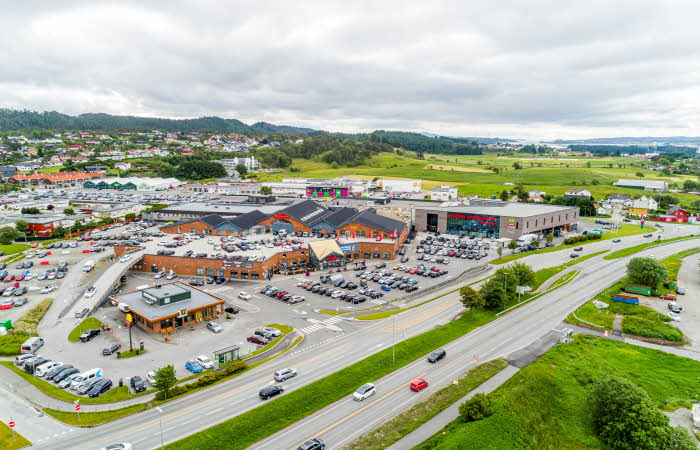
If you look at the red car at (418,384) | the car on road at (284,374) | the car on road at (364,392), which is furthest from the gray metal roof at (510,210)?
the car on road at (284,374)

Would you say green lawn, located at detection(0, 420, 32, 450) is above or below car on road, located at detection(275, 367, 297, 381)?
below

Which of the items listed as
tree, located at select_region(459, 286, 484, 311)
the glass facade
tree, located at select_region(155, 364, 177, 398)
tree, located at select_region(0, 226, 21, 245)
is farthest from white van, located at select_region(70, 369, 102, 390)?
the glass facade

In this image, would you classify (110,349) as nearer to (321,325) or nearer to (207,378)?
(207,378)

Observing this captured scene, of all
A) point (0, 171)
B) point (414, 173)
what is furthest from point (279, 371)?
point (0, 171)

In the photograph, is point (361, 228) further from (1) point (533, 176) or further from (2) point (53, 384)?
(1) point (533, 176)

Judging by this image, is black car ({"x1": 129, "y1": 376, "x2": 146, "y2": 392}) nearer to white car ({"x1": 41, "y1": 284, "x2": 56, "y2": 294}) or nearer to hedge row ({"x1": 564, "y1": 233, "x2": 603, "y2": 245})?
white car ({"x1": 41, "y1": 284, "x2": 56, "y2": 294})

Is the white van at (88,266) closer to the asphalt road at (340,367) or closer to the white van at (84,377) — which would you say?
the white van at (84,377)
